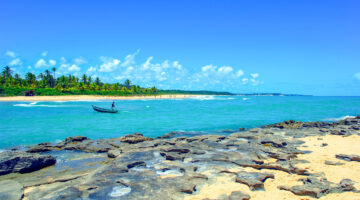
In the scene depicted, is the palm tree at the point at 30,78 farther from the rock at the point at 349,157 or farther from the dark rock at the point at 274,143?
the rock at the point at 349,157

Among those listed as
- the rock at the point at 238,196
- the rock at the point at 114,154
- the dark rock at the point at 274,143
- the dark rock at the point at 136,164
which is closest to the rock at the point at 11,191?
the dark rock at the point at 136,164

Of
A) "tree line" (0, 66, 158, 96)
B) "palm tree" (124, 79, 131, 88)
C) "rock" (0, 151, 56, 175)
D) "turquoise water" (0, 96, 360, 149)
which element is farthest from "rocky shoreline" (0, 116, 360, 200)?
"palm tree" (124, 79, 131, 88)

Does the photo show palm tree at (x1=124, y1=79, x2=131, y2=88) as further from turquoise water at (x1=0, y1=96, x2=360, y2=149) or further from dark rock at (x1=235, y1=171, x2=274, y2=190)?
dark rock at (x1=235, y1=171, x2=274, y2=190)

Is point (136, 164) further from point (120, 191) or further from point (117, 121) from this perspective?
point (117, 121)

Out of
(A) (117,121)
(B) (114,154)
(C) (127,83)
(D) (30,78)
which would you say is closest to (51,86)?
(D) (30,78)

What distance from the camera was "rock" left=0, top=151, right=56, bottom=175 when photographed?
10056 millimetres

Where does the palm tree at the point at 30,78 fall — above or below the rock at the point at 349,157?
above

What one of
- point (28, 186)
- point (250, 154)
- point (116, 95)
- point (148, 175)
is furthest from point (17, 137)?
point (116, 95)

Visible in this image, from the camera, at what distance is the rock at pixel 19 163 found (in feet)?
33.0

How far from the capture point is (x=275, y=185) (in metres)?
8.44

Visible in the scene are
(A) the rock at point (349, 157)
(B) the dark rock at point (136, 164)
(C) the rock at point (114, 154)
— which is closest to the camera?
(B) the dark rock at point (136, 164)

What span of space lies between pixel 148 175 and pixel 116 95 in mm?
104866

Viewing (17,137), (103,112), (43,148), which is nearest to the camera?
(43,148)

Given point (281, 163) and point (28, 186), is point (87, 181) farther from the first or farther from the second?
point (281, 163)
